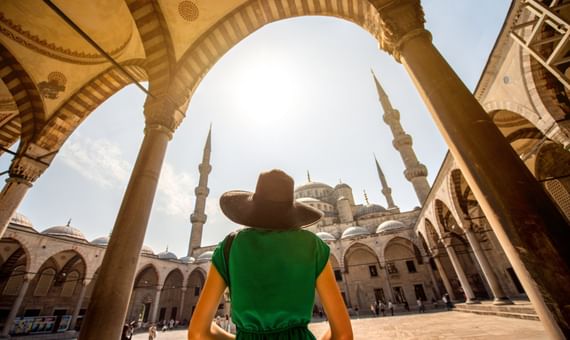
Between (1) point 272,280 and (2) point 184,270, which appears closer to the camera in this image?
(1) point 272,280

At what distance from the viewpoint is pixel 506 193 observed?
5.73 feet

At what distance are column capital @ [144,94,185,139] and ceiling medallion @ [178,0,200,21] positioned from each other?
2131 mm

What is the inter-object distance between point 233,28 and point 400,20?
12.9 ft

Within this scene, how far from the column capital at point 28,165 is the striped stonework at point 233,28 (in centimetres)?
435

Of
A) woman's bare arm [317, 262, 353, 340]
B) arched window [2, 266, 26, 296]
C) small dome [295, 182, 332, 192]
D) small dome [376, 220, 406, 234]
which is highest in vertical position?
small dome [295, 182, 332, 192]

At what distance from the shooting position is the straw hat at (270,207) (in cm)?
100

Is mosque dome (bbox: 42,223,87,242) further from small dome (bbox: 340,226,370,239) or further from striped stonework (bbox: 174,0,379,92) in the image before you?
small dome (bbox: 340,226,370,239)

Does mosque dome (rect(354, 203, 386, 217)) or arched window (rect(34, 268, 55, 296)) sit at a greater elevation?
mosque dome (rect(354, 203, 386, 217))

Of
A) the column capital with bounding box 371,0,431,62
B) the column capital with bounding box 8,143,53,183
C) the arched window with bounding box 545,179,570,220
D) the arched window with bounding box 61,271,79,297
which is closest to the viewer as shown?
the column capital with bounding box 371,0,431,62

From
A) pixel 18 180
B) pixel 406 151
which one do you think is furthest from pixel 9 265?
pixel 406 151

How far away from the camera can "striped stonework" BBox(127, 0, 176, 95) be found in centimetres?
491

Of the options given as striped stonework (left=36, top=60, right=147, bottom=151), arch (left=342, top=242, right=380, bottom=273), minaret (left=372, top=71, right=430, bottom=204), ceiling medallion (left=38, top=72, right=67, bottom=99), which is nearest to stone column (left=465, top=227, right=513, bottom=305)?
minaret (left=372, top=71, right=430, bottom=204)

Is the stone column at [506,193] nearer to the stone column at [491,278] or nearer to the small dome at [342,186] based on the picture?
the stone column at [491,278]

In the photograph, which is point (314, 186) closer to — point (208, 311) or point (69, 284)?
point (69, 284)
